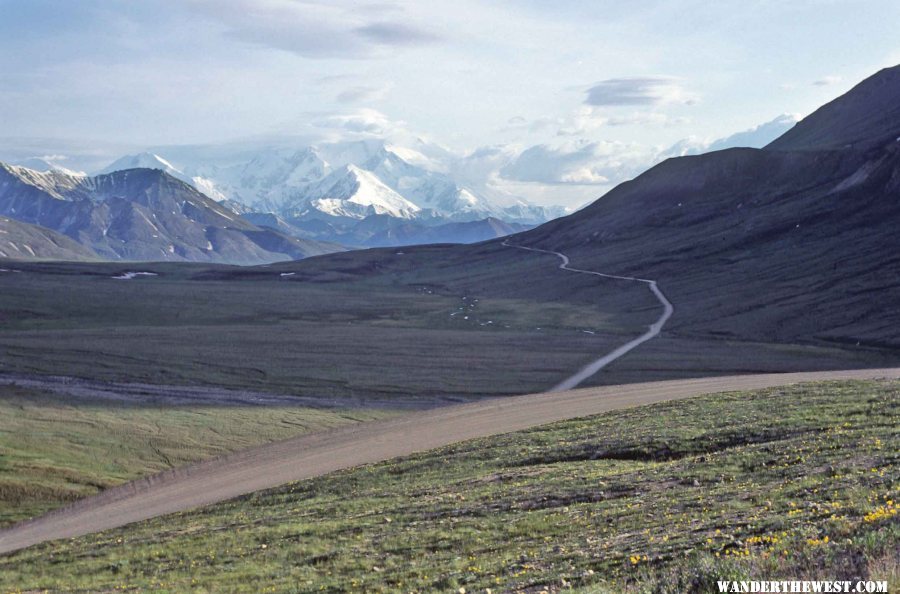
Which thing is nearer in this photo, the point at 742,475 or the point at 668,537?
the point at 668,537

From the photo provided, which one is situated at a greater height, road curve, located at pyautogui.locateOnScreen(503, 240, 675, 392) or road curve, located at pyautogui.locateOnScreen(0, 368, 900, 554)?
road curve, located at pyautogui.locateOnScreen(503, 240, 675, 392)

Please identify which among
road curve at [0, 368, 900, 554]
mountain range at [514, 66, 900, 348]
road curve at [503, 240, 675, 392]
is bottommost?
road curve at [0, 368, 900, 554]

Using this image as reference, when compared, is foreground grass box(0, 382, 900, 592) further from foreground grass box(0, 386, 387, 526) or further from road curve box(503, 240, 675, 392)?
road curve box(503, 240, 675, 392)

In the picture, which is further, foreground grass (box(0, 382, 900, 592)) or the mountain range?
the mountain range

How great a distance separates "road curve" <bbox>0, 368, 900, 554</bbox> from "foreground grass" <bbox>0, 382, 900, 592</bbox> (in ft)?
15.5

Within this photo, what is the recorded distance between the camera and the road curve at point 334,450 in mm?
38344

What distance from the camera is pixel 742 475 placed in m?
25.5

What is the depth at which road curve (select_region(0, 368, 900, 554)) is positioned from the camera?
3834 centimetres

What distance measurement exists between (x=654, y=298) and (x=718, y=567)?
432ft

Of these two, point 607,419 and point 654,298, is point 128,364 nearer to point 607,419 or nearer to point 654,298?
point 607,419

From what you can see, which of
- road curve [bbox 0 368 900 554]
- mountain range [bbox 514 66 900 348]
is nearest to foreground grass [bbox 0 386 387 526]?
road curve [bbox 0 368 900 554]

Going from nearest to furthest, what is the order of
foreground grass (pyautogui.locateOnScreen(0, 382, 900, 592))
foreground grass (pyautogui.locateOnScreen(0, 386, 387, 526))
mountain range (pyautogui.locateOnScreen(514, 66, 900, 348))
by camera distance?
foreground grass (pyautogui.locateOnScreen(0, 382, 900, 592)) < foreground grass (pyautogui.locateOnScreen(0, 386, 387, 526)) < mountain range (pyautogui.locateOnScreen(514, 66, 900, 348))

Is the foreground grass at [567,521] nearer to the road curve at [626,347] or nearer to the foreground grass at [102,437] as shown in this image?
the foreground grass at [102,437]

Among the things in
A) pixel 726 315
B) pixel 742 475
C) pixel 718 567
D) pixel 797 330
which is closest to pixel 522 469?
pixel 742 475
